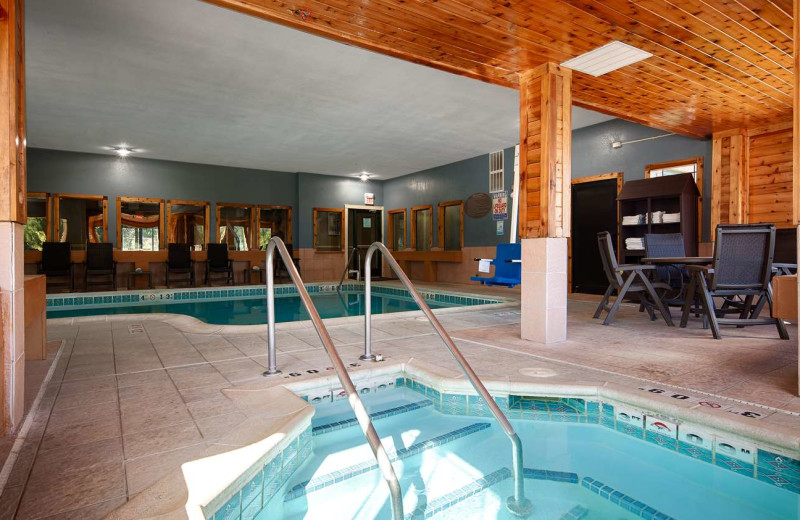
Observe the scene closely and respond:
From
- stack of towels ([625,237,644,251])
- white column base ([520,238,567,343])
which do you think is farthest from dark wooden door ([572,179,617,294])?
white column base ([520,238,567,343])

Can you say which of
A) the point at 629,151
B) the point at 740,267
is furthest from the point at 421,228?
the point at 740,267

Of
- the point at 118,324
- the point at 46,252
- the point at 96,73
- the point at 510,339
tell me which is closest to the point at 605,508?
the point at 510,339

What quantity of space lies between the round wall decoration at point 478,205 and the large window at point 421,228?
1.54 metres

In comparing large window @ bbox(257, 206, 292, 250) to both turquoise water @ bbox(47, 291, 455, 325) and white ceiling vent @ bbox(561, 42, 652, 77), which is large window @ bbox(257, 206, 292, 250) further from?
white ceiling vent @ bbox(561, 42, 652, 77)

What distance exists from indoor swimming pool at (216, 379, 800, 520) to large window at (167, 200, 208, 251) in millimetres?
9308

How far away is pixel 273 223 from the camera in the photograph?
1159 cm

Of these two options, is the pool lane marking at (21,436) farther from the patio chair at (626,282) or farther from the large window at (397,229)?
the large window at (397,229)

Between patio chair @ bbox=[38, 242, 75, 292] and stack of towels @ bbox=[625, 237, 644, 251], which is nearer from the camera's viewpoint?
stack of towels @ bbox=[625, 237, 644, 251]

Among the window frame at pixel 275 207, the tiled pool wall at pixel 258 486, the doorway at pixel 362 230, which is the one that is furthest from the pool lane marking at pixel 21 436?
the doorway at pixel 362 230

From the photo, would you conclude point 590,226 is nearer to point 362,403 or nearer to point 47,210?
point 362,403

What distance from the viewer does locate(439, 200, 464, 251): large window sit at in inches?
417

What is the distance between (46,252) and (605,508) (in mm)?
10171

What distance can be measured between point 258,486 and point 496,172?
28.8 ft

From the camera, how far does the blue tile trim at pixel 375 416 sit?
2.26 metres
